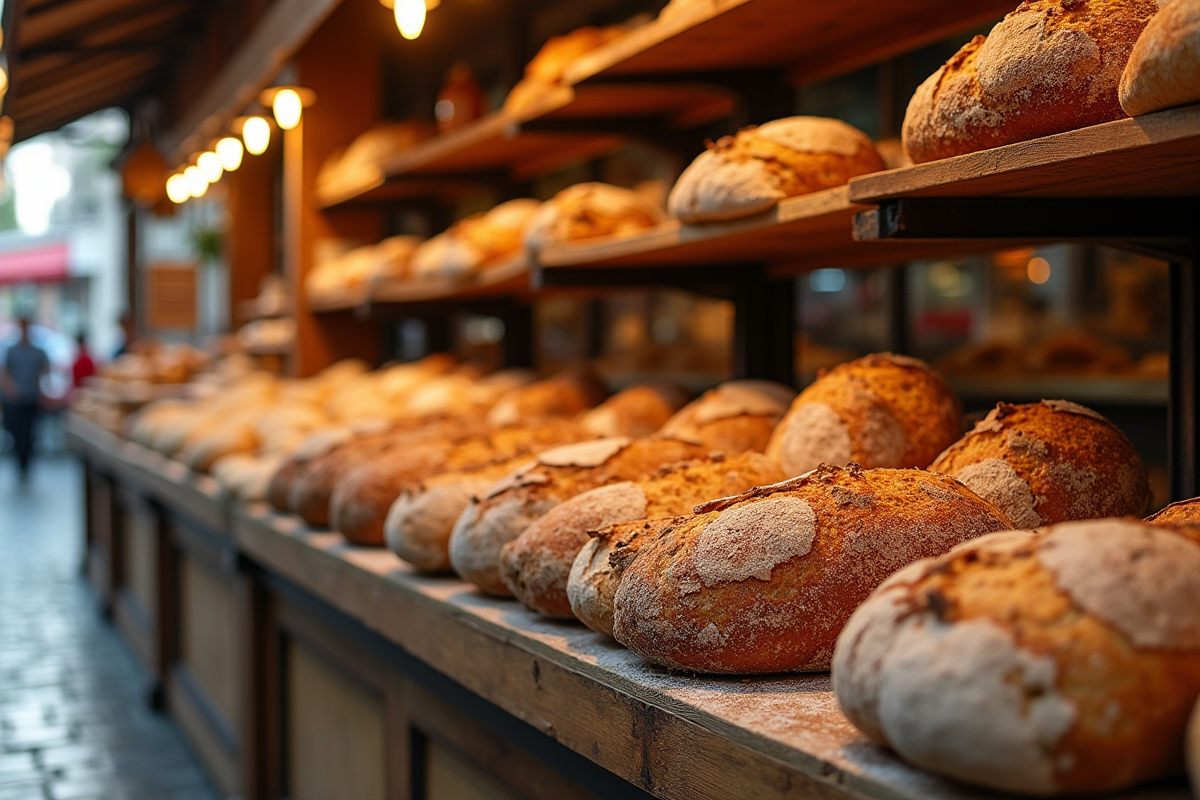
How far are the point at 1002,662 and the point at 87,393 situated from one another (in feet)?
25.0

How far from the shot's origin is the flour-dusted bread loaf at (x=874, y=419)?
5.43 feet

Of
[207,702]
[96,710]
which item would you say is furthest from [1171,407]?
[96,710]

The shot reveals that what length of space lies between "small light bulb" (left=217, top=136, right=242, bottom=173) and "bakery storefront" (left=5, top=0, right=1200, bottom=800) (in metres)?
0.90

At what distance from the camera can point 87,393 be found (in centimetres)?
750

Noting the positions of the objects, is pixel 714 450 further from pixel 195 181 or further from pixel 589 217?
pixel 195 181

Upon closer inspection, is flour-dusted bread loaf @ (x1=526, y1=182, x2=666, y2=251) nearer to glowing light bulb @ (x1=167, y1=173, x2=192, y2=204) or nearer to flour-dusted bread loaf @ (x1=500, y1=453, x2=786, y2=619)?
flour-dusted bread loaf @ (x1=500, y1=453, x2=786, y2=619)

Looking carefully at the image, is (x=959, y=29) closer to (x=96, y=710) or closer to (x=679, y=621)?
(x=679, y=621)

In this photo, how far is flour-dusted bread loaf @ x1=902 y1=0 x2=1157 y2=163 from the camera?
3.98 ft

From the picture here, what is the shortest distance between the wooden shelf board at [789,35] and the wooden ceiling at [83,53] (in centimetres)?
285

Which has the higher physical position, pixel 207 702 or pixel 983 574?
pixel 983 574

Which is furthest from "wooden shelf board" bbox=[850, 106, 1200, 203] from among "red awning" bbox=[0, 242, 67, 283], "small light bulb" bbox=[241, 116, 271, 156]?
"red awning" bbox=[0, 242, 67, 283]

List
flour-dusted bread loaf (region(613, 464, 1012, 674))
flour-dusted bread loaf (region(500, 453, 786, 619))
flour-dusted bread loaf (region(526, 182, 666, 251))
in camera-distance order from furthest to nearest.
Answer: flour-dusted bread loaf (region(526, 182, 666, 251)) → flour-dusted bread loaf (region(500, 453, 786, 619)) → flour-dusted bread loaf (region(613, 464, 1012, 674))

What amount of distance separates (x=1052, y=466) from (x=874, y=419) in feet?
1.03

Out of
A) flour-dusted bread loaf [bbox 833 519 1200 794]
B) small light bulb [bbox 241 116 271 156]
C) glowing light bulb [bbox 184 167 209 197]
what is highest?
glowing light bulb [bbox 184 167 209 197]
